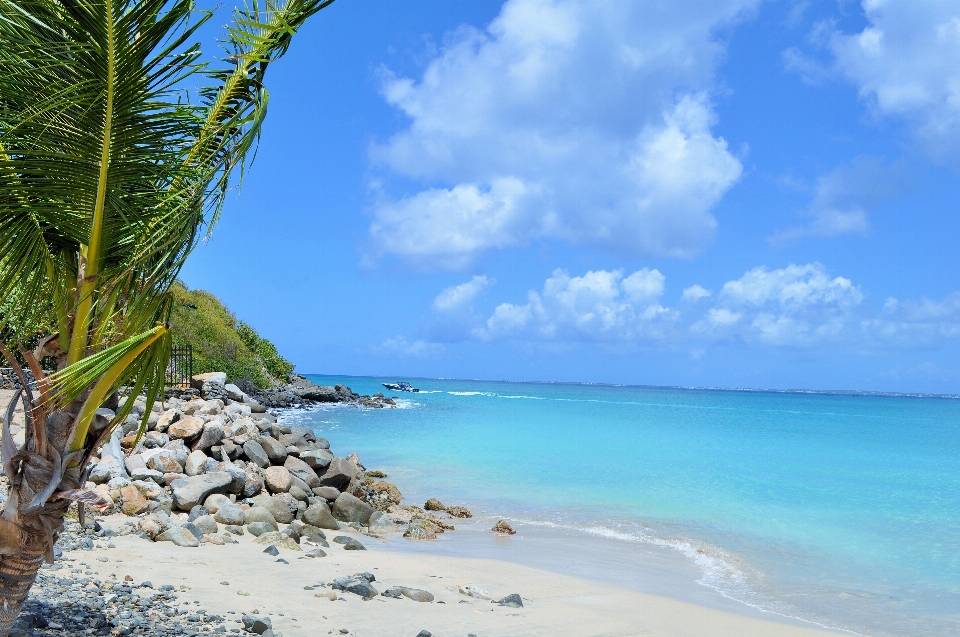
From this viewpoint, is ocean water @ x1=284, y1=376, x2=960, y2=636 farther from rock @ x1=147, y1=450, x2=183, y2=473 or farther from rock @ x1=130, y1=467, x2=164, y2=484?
rock @ x1=130, y1=467, x2=164, y2=484

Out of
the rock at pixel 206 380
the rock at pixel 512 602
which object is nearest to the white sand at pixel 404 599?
the rock at pixel 512 602

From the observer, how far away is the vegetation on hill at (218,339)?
38094 mm

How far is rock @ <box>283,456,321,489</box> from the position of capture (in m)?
13.5

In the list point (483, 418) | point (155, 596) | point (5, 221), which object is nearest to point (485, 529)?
point (155, 596)

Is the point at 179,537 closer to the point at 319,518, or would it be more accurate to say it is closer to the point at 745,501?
the point at 319,518

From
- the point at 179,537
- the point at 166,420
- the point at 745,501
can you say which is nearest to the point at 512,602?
the point at 179,537

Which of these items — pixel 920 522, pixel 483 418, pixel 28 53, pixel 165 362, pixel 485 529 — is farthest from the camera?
pixel 483 418

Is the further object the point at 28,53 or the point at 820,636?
the point at 820,636

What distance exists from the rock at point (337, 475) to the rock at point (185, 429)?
8.13ft

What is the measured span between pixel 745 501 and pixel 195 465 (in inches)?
491

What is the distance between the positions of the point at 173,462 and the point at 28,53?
936cm

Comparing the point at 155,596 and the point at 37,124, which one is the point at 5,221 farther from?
the point at 155,596

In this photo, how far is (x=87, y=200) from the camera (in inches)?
160

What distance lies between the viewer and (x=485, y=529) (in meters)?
13.2
